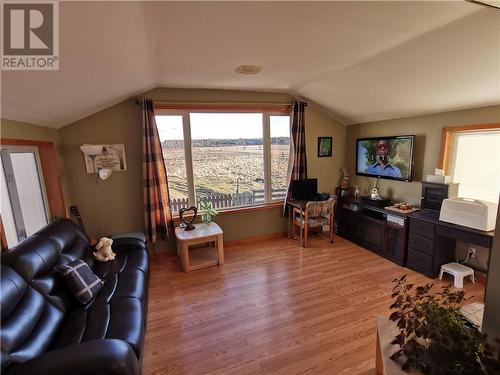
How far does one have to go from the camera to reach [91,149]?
9.73 feet

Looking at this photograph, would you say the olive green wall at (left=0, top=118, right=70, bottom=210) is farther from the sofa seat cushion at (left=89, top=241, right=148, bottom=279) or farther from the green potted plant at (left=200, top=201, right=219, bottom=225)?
the green potted plant at (left=200, top=201, right=219, bottom=225)

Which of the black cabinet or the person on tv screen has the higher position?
the person on tv screen

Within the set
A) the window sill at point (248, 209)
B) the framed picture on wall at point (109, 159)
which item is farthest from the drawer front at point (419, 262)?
the framed picture on wall at point (109, 159)

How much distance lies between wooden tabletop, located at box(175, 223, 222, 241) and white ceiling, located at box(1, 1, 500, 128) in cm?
180

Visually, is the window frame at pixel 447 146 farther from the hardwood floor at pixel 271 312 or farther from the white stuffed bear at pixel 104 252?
the white stuffed bear at pixel 104 252

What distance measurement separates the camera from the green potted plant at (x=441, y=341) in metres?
0.98

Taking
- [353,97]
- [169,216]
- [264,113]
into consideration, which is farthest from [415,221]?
[169,216]

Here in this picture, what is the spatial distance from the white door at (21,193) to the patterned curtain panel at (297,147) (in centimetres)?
329

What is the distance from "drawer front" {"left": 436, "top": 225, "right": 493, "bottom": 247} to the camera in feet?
7.77

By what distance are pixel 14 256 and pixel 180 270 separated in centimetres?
182

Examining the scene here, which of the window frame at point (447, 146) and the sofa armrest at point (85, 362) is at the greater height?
the window frame at point (447, 146)

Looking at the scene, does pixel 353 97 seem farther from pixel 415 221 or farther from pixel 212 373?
pixel 212 373

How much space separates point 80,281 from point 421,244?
3542mm

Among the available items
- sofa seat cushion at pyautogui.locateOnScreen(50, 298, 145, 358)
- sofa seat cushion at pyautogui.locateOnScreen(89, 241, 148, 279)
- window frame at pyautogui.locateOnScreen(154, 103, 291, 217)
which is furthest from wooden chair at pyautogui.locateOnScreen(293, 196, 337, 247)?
sofa seat cushion at pyautogui.locateOnScreen(50, 298, 145, 358)
